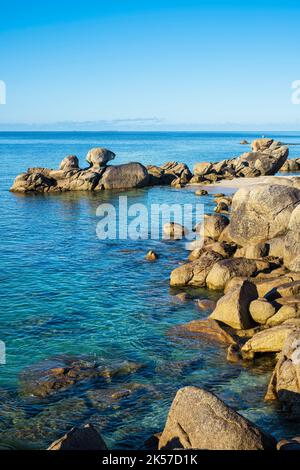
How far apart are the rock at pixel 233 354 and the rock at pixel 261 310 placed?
2169 mm

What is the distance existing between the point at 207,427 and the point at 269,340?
24.8 feet

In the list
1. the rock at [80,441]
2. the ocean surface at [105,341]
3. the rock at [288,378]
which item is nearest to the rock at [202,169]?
the ocean surface at [105,341]

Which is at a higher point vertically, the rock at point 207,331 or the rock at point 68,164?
the rock at point 68,164

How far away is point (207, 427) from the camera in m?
12.3

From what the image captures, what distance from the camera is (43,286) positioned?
27609 millimetres

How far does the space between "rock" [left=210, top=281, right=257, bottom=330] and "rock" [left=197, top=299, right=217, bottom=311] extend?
7.78 feet

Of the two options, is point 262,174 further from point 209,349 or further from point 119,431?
point 119,431

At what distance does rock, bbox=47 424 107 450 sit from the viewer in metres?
11.4

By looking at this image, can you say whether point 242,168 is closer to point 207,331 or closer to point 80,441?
→ point 207,331

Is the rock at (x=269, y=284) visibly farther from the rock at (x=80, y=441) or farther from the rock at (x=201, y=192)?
the rock at (x=201, y=192)

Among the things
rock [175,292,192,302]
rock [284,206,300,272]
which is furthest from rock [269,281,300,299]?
rock [175,292,192,302]

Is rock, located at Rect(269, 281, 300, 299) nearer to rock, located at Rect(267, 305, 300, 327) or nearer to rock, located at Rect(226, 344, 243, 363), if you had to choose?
rock, located at Rect(267, 305, 300, 327)

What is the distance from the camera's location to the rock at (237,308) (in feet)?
70.0
